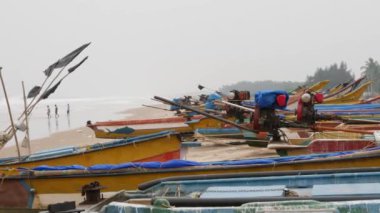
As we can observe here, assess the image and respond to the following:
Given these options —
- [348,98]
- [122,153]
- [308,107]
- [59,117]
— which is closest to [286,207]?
[308,107]

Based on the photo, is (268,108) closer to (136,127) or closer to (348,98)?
(136,127)

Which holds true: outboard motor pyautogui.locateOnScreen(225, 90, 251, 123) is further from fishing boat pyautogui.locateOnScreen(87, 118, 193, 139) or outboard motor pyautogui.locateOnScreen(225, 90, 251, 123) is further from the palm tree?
the palm tree

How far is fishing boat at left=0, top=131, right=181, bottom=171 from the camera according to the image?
897 centimetres

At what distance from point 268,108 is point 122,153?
3321 mm

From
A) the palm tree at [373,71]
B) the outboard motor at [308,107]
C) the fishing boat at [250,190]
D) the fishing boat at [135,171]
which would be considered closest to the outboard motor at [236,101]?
the outboard motor at [308,107]

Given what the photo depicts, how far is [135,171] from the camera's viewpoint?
6656 millimetres

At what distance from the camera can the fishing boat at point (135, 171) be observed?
603cm

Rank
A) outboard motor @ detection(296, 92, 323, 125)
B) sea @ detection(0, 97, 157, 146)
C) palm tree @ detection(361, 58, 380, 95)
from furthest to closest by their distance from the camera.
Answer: palm tree @ detection(361, 58, 380, 95), sea @ detection(0, 97, 157, 146), outboard motor @ detection(296, 92, 323, 125)

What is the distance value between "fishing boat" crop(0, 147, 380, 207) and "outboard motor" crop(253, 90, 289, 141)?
5.32 feet

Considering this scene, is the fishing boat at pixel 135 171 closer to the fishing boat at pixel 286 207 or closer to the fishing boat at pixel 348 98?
the fishing boat at pixel 286 207

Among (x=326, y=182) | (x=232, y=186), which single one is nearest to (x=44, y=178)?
(x=232, y=186)

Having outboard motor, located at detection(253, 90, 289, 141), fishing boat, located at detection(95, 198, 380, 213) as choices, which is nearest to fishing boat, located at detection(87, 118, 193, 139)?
outboard motor, located at detection(253, 90, 289, 141)

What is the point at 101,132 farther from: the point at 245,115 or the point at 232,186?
the point at 232,186

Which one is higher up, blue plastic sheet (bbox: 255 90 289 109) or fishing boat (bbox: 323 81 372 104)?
blue plastic sheet (bbox: 255 90 289 109)
